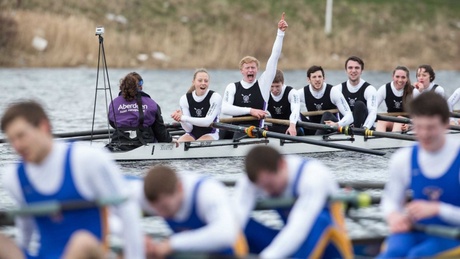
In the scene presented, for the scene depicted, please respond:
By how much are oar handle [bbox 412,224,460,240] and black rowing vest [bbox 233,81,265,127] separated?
7461mm

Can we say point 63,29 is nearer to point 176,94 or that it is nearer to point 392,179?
point 176,94

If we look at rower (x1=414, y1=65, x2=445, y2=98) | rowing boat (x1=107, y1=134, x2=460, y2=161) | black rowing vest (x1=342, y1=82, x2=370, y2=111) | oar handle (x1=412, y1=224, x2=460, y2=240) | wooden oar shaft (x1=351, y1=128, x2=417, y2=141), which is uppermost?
rower (x1=414, y1=65, x2=445, y2=98)

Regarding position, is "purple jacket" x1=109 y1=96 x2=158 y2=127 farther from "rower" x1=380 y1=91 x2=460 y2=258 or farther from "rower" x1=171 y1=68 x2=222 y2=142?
"rower" x1=380 y1=91 x2=460 y2=258

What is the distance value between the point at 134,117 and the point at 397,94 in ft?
14.6

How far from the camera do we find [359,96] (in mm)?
13609

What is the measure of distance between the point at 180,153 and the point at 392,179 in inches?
283

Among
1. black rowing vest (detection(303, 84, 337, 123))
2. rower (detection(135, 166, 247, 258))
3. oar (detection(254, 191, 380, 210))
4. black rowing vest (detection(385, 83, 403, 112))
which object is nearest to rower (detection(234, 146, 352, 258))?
oar (detection(254, 191, 380, 210))

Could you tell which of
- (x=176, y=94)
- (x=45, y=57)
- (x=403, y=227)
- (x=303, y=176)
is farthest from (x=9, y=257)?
(x=45, y=57)

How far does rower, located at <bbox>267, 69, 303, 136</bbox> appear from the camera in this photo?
41.7 feet

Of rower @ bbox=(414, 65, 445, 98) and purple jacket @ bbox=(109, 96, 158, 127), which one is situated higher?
rower @ bbox=(414, 65, 445, 98)

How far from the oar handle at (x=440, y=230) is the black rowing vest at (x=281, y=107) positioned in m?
7.90

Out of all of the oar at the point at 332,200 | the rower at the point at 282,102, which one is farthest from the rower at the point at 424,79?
the oar at the point at 332,200

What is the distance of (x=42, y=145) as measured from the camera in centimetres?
468

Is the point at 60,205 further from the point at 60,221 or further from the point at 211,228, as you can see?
the point at 211,228
